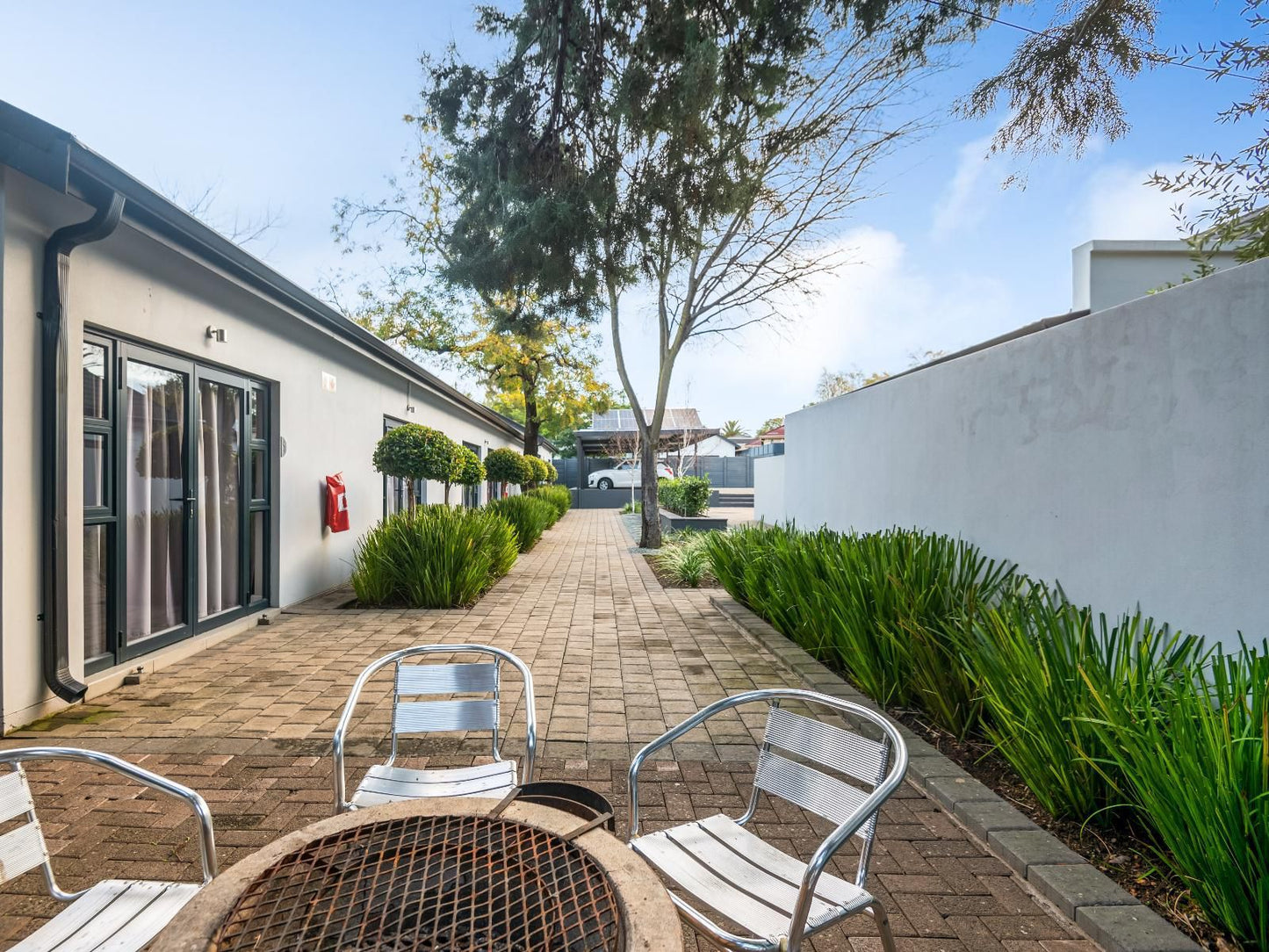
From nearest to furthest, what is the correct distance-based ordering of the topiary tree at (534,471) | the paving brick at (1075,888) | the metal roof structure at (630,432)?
1. the paving brick at (1075,888)
2. the topiary tree at (534,471)
3. the metal roof structure at (630,432)

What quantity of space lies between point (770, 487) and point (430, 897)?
1290 cm

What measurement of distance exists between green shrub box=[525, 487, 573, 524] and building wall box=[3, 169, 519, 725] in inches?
410

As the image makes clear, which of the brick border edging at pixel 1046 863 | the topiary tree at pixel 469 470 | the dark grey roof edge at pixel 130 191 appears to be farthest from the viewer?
the topiary tree at pixel 469 470

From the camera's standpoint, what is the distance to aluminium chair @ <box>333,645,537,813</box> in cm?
215

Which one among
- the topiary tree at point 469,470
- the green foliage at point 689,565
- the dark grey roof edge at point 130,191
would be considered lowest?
the green foliage at point 689,565

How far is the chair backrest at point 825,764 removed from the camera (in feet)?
5.83

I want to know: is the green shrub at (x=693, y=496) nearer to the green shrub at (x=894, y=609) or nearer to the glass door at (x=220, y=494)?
the green shrub at (x=894, y=609)

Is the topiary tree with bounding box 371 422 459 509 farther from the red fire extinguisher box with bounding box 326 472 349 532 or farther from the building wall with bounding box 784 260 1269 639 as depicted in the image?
the building wall with bounding box 784 260 1269 639

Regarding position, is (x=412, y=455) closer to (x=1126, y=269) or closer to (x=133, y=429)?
(x=133, y=429)

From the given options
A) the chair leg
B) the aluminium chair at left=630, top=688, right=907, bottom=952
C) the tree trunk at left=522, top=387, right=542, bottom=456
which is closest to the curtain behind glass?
the aluminium chair at left=630, top=688, right=907, bottom=952

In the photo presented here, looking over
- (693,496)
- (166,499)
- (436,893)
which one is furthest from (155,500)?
(693,496)

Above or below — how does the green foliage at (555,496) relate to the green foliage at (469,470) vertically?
below

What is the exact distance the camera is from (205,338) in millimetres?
5527

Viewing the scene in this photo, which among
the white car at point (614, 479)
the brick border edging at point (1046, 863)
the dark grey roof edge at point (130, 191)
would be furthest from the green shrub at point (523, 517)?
the white car at point (614, 479)
